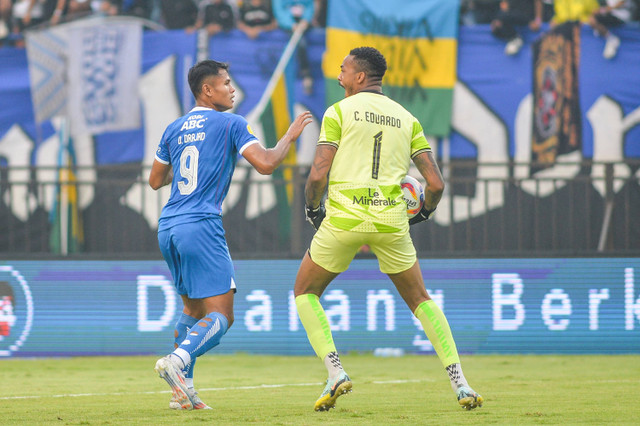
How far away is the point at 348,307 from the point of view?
12.3 metres

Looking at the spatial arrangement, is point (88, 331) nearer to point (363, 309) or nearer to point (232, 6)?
point (363, 309)

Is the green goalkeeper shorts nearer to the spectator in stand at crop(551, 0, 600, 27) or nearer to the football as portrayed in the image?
the football

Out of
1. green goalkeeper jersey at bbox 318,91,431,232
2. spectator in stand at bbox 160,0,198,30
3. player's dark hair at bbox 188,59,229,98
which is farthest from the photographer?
spectator in stand at bbox 160,0,198,30

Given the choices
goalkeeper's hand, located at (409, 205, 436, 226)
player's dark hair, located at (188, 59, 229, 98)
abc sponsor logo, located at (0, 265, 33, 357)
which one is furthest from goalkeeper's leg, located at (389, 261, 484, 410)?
abc sponsor logo, located at (0, 265, 33, 357)

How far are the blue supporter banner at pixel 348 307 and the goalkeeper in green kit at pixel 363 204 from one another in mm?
5370

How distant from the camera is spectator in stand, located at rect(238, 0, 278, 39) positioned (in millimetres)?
14758

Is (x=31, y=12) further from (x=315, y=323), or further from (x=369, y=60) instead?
(x=315, y=323)

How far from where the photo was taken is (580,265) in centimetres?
1215

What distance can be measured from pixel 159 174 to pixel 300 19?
311 inches

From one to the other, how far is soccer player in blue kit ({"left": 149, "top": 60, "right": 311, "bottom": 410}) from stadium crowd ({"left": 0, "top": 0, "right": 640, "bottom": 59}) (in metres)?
7.76

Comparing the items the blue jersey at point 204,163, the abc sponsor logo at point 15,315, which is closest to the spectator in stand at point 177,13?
the abc sponsor logo at point 15,315

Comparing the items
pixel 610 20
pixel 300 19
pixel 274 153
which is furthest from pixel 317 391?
pixel 610 20

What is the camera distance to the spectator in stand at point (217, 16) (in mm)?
14820

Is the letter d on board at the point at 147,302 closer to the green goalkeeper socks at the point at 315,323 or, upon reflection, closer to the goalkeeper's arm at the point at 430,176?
the green goalkeeper socks at the point at 315,323
